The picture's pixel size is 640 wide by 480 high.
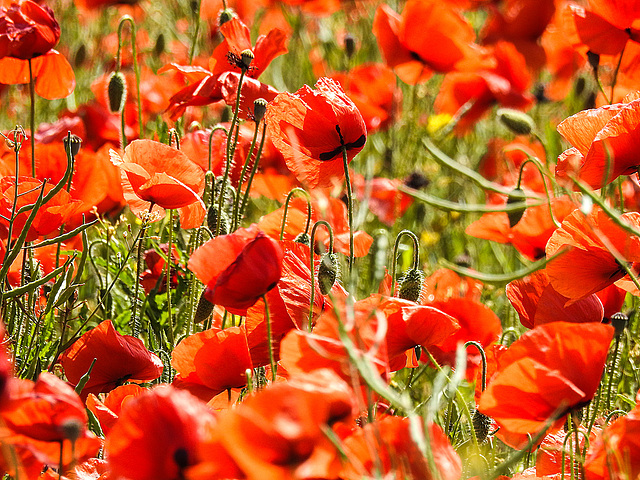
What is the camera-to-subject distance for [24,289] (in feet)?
3.91

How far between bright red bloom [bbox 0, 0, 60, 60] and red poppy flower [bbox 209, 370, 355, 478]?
1087 millimetres

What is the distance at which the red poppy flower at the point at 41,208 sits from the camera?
1.34 meters

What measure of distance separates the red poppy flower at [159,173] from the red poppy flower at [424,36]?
4.60ft

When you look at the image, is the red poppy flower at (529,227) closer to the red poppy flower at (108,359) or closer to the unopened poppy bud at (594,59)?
the unopened poppy bud at (594,59)

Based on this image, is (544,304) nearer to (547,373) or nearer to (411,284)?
(411,284)

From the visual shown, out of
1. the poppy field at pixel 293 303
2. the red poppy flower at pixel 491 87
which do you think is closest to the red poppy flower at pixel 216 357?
the poppy field at pixel 293 303

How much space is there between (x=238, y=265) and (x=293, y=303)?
169 millimetres

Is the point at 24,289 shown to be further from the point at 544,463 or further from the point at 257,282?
the point at 544,463

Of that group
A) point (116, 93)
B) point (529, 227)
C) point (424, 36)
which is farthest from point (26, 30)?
point (424, 36)

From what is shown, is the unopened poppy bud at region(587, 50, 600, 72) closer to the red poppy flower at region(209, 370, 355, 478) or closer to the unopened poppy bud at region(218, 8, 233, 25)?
the unopened poppy bud at region(218, 8, 233, 25)

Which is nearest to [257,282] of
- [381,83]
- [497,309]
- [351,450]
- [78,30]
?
[351,450]

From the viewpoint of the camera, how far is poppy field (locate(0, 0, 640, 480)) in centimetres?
80

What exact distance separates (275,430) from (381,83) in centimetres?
244

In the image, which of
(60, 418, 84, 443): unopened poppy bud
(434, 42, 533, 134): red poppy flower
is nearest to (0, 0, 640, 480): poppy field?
(60, 418, 84, 443): unopened poppy bud
